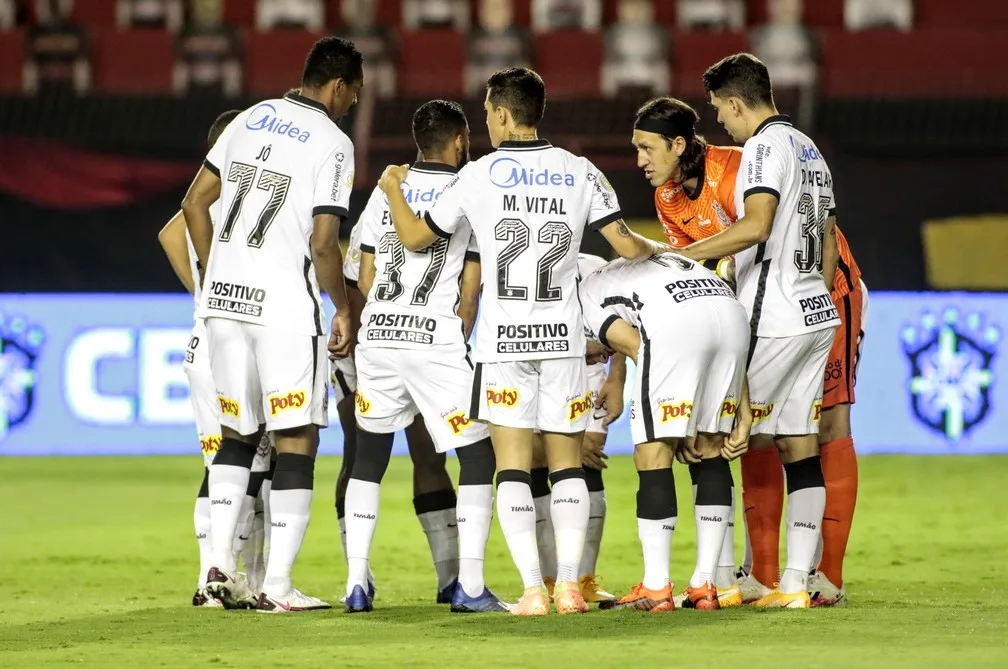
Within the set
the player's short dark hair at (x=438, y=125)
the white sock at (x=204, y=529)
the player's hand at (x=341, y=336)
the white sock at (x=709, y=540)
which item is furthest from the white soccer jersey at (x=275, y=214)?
the white sock at (x=709, y=540)

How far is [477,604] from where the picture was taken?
5781mm

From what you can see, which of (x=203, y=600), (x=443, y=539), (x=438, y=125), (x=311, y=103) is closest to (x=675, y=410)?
(x=443, y=539)

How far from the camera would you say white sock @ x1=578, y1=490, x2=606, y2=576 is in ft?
20.9

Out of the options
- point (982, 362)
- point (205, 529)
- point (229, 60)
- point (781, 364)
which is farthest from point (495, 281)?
point (229, 60)

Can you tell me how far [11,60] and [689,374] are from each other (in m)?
13.2

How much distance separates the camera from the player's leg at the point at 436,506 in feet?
20.9

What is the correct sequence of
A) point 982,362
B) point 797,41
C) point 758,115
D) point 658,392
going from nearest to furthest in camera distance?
point 658,392 < point 758,115 < point 982,362 < point 797,41

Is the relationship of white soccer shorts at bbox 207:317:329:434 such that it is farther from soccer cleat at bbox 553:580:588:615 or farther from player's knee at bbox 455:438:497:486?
soccer cleat at bbox 553:580:588:615

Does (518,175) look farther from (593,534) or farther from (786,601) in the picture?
(786,601)

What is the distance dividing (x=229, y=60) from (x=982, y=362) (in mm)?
8711

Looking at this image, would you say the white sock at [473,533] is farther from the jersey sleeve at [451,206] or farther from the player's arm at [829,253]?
the player's arm at [829,253]

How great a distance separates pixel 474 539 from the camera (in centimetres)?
582

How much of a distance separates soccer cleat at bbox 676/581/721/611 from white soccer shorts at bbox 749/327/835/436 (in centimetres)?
66

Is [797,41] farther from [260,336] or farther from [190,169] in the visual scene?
[260,336]
